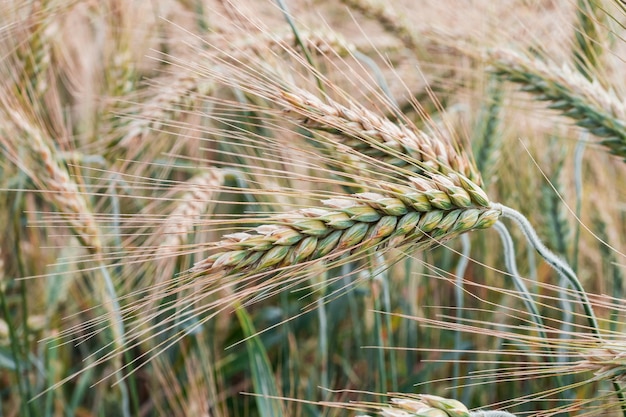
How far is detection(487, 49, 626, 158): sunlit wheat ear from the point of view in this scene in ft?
2.81

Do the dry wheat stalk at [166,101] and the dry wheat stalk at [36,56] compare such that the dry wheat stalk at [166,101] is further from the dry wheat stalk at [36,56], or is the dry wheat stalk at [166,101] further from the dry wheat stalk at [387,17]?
the dry wheat stalk at [387,17]

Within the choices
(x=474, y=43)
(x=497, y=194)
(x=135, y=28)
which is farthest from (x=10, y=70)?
(x=497, y=194)

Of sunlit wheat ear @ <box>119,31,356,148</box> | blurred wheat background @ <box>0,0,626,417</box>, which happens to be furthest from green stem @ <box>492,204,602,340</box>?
sunlit wheat ear @ <box>119,31,356,148</box>

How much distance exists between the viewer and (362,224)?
60 centimetres

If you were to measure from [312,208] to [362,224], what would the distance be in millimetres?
48

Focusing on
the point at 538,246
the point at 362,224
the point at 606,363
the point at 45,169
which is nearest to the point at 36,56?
the point at 45,169

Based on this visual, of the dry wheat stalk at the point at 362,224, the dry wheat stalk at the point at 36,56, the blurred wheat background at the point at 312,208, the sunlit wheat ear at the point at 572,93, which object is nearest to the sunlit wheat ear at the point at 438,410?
the blurred wheat background at the point at 312,208

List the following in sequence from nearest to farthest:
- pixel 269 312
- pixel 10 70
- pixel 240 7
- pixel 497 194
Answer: pixel 240 7
pixel 10 70
pixel 269 312
pixel 497 194

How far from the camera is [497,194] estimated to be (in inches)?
57.6

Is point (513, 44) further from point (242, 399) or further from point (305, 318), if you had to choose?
point (242, 399)

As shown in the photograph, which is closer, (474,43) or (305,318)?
(474,43)

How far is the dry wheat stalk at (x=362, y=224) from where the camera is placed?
59 cm

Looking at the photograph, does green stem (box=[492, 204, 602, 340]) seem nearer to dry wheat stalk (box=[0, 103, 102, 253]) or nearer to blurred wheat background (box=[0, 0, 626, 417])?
blurred wheat background (box=[0, 0, 626, 417])

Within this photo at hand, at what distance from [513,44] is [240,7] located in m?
0.54
